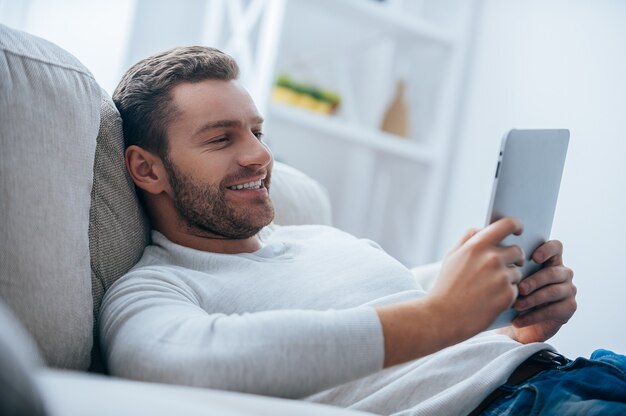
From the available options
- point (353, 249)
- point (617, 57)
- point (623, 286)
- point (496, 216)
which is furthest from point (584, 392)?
point (617, 57)

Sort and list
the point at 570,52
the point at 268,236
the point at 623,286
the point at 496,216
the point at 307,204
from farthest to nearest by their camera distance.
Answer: the point at 570,52, the point at 623,286, the point at 307,204, the point at 268,236, the point at 496,216

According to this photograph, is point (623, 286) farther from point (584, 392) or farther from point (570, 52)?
point (584, 392)

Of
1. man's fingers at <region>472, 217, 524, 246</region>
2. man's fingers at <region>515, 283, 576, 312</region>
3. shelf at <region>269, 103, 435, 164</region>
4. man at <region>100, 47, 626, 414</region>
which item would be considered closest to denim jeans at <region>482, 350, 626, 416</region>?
man at <region>100, 47, 626, 414</region>

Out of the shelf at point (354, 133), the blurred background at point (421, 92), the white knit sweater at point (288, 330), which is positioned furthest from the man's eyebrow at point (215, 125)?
the shelf at point (354, 133)

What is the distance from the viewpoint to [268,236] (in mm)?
1491

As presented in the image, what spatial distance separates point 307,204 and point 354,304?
638 millimetres

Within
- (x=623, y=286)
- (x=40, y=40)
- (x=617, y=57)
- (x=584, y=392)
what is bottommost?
(x=623, y=286)

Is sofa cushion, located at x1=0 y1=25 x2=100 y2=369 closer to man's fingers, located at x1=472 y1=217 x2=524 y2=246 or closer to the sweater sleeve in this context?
the sweater sleeve

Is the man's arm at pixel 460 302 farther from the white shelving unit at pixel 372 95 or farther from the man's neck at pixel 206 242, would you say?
the white shelving unit at pixel 372 95

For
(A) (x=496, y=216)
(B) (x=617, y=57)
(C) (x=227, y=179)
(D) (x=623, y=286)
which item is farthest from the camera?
(B) (x=617, y=57)

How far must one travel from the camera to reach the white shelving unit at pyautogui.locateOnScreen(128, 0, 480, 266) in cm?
291

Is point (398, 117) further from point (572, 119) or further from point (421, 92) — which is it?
point (572, 119)

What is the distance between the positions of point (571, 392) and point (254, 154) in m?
0.69

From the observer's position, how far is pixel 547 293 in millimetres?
1121
